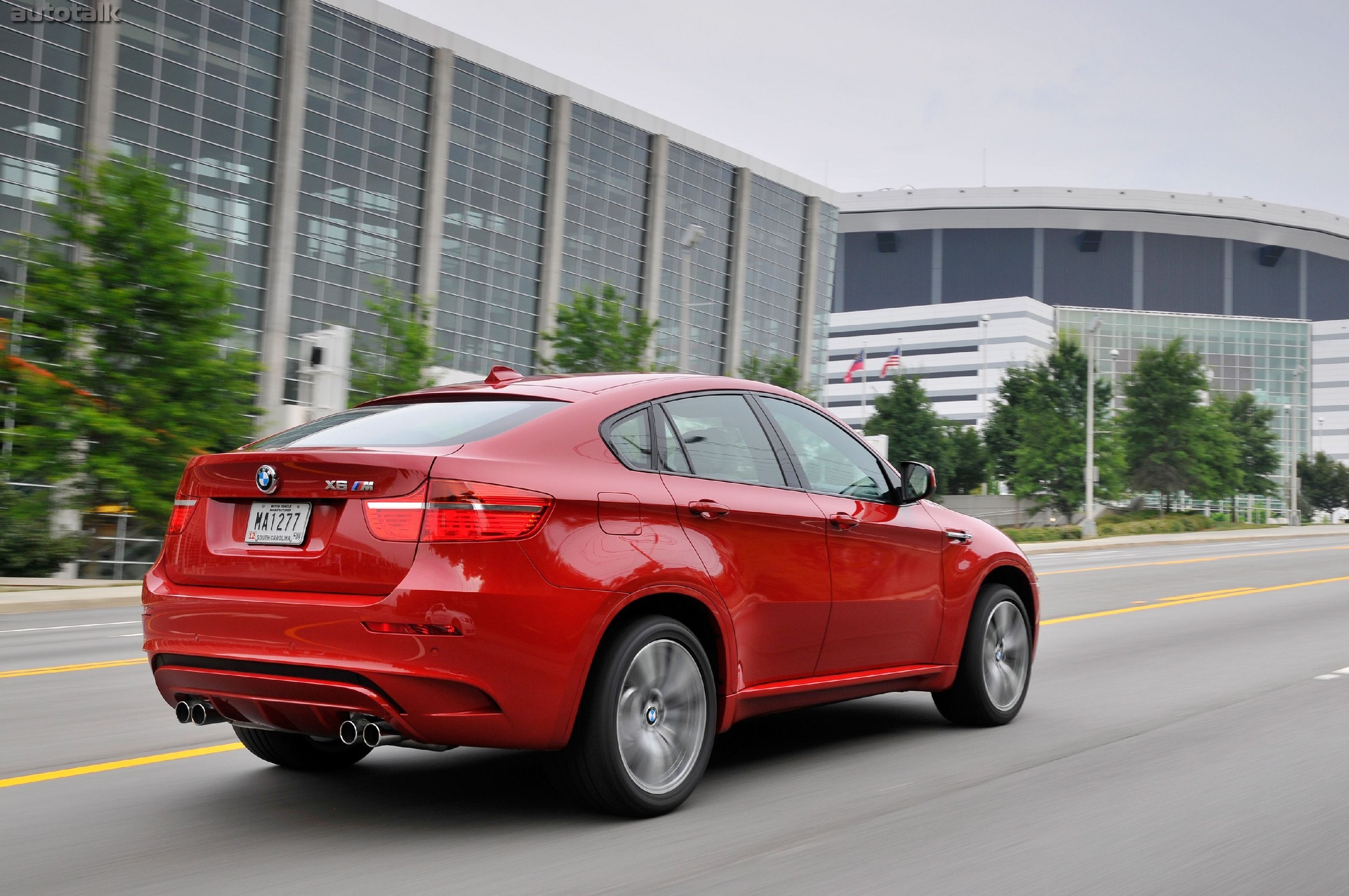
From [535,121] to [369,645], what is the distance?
2033 inches

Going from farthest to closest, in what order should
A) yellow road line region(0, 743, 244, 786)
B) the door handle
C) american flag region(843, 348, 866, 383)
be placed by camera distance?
1. american flag region(843, 348, 866, 383)
2. yellow road line region(0, 743, 244, 786)
3. the door handle

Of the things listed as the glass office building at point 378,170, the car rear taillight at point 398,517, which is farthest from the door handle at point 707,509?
the glass office building at point 378,170

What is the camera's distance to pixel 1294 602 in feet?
51.9

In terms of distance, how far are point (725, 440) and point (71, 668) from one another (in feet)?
A: 19.4

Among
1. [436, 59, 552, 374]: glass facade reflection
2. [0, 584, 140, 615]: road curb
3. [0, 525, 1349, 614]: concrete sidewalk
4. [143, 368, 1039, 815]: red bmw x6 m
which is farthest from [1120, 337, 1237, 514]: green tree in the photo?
[143, 368, 1039, 815]: red bmw x6 m

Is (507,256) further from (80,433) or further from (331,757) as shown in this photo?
(331,757)

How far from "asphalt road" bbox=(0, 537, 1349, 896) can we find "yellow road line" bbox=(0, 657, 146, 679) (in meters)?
0.33

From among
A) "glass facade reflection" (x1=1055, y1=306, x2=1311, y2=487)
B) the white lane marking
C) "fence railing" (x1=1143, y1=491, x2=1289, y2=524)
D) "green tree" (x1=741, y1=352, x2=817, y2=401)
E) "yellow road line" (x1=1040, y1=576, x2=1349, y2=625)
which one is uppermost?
"glass facade reflection" (x1=1055, y1=306, x2=1311, y2=487)

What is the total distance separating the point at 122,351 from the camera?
21266mm

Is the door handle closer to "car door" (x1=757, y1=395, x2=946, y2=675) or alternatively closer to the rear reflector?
"car door" (x1=757, y1=395, x2=946, y2=675)

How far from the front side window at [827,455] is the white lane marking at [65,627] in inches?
365

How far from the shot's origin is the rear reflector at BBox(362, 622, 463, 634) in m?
4.21

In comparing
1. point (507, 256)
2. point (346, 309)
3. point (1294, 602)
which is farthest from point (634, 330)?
point (1294, 602)

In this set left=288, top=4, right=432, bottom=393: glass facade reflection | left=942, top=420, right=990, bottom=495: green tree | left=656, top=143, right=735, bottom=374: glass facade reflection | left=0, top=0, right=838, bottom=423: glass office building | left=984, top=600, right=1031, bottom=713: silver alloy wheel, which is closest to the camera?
left=984, top=600, right=1031, bottom=713: silver alloy wheel
